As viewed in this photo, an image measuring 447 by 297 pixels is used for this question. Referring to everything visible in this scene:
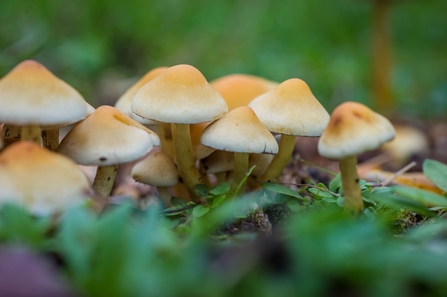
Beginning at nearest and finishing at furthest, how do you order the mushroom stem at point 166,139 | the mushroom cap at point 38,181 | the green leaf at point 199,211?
the mushroom cap at point 38,181
the green leaf at point 199,211
the mushroom stem at point 166,139

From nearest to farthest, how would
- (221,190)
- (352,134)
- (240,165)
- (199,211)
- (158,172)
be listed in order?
(352,134) < (199,211) < (221,190) < (240,165) < (158,172)

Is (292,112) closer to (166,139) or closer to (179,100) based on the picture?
(179,100)

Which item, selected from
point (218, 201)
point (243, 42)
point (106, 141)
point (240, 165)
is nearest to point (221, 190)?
point (218, 201)

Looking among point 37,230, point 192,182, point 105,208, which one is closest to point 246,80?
point 192,182

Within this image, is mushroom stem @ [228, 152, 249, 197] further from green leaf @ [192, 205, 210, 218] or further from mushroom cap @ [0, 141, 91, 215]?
mushroom cap @ [0, 141, 91, 215]

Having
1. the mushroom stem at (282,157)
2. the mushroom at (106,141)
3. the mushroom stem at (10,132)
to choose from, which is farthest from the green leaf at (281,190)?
the mushroom stem at (10,132)

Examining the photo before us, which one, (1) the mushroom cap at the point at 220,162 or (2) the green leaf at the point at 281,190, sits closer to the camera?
(2) the green leaf at the point at 281,190

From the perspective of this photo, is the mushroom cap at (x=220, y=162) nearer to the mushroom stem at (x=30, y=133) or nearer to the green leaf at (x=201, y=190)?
the green leaf at (x=201, y=190)
